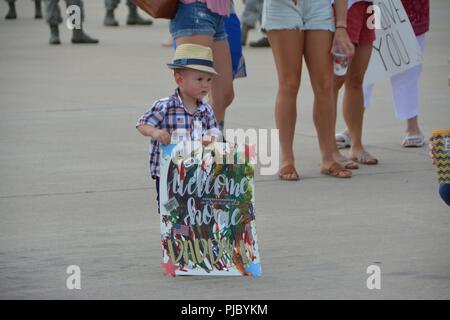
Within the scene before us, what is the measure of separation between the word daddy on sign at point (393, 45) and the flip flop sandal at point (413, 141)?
0.55 meters

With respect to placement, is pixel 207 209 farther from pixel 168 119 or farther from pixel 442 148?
pixel 442 148

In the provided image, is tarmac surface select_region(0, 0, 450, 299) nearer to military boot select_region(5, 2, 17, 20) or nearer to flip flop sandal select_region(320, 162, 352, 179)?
flip flop sandal select_region(320, 162, 352, 179)

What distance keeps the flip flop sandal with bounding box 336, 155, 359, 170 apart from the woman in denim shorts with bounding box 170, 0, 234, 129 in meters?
1.43

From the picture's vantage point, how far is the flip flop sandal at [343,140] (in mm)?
9242

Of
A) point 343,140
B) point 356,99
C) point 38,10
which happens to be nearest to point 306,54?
point 356,99

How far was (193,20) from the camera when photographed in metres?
6.85

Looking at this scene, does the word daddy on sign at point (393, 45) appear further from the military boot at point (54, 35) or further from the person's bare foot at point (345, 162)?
the military boot at point (54, 35)

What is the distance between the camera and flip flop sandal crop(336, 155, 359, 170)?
27.2 ft

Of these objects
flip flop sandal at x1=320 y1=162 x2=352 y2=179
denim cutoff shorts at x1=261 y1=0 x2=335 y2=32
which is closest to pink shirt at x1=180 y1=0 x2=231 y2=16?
denim cutoff shorts at x1=261 y1=0 x2=335 y2=32

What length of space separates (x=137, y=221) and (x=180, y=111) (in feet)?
3.90

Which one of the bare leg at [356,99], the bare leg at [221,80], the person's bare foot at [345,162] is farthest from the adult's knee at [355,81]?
the bare leg at [221,80]

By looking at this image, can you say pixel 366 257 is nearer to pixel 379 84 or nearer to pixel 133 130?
pixel 133 130

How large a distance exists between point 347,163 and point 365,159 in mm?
250
